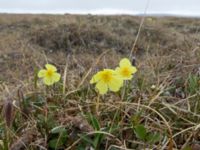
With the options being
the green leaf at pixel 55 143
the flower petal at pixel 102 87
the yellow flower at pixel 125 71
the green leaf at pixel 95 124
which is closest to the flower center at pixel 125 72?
the yellow flower at pixel 125 71

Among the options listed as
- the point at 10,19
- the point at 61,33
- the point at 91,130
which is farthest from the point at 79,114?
the point at 10,19

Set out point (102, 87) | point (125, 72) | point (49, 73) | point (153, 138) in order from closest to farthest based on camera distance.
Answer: point (153, 138) → point (102, 87) → point (125, 72) → point (49, 73)

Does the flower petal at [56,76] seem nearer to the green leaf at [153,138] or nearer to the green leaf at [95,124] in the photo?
the green leaf at [95,124]

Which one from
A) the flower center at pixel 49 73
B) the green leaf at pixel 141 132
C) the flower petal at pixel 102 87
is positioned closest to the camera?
the green leaf at pixel 141 132

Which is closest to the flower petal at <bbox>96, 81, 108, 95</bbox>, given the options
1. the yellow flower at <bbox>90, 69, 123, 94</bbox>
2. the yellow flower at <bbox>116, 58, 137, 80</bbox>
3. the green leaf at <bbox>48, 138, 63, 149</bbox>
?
the yellow flower at <bbox>90, 69, 123, 94</bbox>

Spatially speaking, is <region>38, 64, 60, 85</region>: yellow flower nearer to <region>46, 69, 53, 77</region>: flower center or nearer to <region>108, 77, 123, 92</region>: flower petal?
<region>46, 69, 53, 77</region>: flower center

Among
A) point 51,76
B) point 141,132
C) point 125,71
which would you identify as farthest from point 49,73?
point 141,132

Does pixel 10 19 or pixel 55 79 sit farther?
pixel 10 19

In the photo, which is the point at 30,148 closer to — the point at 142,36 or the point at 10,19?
the point at 142,36

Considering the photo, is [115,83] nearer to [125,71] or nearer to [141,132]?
[125,71]

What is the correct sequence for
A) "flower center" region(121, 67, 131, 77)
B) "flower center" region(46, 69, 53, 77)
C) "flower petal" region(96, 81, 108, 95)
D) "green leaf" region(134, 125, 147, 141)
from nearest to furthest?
"green leaf" region(134, 125, 147, 141), "flower petal" region(96, 81, 108, 95), "flower center" region(121, 67, 131, 77), "flower center" region(46, 69, 53, 77)

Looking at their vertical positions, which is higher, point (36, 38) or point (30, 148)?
point (30, 148)
